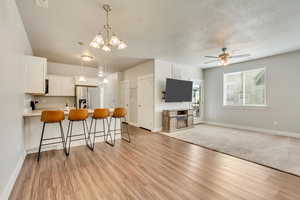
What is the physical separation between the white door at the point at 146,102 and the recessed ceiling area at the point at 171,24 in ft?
4.86

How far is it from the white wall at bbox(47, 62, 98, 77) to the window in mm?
6320

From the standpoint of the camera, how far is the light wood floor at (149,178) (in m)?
1.79

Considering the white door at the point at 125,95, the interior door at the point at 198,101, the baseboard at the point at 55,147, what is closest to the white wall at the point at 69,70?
the white door at the point at 125,95

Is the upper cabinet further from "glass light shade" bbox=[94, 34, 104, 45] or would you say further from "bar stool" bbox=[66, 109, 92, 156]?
"glass light shade" bbox=[94, 34, 104, 45]

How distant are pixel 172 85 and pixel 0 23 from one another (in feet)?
15.2

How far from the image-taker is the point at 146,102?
18.5ft

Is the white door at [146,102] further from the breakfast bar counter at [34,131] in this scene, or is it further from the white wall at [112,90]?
the breakfast bar counter at [34,131]

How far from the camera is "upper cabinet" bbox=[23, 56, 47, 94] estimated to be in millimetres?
2992

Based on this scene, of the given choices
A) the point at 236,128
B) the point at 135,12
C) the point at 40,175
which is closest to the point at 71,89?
the point at 40,175

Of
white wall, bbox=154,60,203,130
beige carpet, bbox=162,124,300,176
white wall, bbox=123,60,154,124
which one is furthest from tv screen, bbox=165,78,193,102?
beige carpet, bbox=162,124,300,176

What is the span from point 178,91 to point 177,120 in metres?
1.20

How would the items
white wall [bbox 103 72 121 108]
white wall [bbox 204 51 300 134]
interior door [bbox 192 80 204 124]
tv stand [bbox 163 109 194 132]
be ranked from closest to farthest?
white wall [bbox 204 51 300 134], tv stand [bbox 163 109 194 132], interior door [bbox 192 80 204 124], white wall [bbox 103 72 121 108]

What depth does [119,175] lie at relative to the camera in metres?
2.23

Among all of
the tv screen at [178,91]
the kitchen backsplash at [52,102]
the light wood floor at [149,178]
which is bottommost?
the light wood floor at [149,178]
